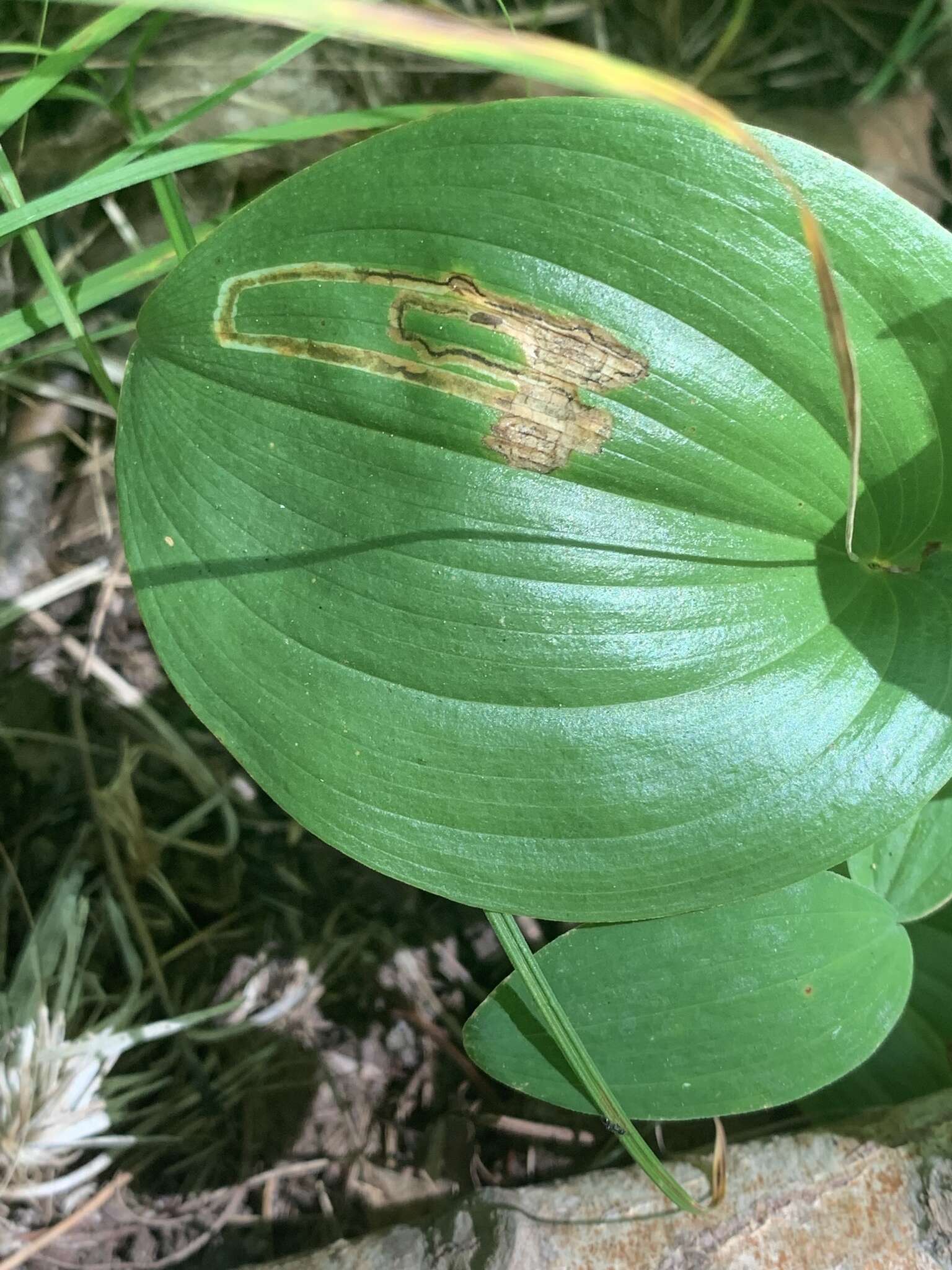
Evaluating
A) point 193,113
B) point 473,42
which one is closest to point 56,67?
point 193,113

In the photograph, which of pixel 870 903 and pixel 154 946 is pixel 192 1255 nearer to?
pixel 154 946

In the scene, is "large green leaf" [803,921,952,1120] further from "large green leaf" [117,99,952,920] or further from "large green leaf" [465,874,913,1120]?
"large green leaf" [117,99,952,920]

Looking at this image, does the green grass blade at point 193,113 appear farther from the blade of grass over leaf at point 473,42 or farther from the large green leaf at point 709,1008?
the large green leaf at point 709,1008

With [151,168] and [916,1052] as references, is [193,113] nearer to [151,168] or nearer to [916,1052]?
[151,168]

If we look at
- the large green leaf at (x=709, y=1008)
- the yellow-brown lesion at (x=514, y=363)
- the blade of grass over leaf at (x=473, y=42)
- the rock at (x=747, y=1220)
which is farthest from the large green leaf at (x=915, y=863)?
the blade of grass over leaf at (x=473, y=42)

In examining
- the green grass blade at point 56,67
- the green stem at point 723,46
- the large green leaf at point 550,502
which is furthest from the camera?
the green stem at point 723,46

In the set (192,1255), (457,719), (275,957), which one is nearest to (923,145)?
(457,719)

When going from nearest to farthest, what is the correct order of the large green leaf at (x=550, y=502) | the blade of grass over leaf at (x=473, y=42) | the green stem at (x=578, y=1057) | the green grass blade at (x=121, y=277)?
the blade of grass over leaf at (x=473, y=42)
the large green leaf at (x=550, y=502)
the green stem at (x=578, y=1057)
the green grass blade at (x=121, y=277)
